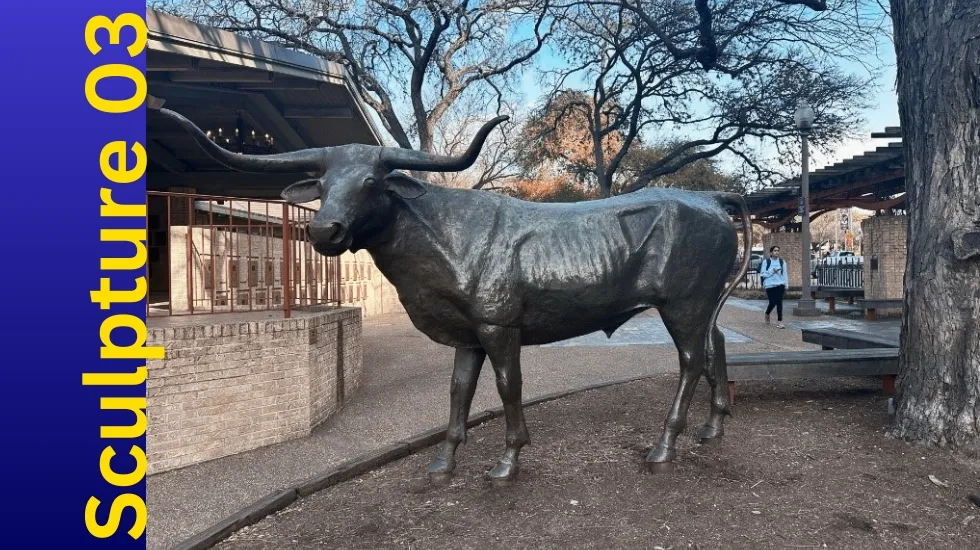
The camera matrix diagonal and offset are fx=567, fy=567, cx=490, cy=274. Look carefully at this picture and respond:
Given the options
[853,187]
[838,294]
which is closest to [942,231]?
[838,294]

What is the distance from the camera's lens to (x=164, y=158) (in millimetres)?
11297

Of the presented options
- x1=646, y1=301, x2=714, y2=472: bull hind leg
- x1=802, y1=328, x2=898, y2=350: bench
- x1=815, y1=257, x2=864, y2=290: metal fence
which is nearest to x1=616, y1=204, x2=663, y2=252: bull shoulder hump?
x1=646, y1=301, x2=714, y2=472: bull hind leg

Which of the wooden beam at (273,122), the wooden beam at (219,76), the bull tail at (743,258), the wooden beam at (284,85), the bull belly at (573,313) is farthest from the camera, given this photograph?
the wooden beam at (273,122)

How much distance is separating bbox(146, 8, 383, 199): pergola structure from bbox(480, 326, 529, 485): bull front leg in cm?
573

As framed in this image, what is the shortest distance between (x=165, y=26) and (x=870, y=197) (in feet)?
65.9

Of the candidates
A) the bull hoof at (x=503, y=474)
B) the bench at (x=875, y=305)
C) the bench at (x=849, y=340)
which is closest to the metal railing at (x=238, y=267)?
the bull hoof at (x=503, y=474)

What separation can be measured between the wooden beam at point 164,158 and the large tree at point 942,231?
38.2 ft

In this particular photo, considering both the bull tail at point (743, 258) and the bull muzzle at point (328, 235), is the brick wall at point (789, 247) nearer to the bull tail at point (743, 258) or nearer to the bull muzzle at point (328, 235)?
the bull tail at point (743, 258)

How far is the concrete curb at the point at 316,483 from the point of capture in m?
2.92

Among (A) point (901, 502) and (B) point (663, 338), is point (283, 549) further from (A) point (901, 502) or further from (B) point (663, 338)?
(B) point (663, 338)

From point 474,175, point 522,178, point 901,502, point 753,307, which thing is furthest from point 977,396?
point 474,175

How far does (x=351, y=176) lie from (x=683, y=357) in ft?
7.30

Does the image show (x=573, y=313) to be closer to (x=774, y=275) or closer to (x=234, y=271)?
(x=234, y=271)

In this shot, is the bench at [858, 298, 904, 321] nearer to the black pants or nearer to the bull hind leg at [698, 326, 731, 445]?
the black pants
